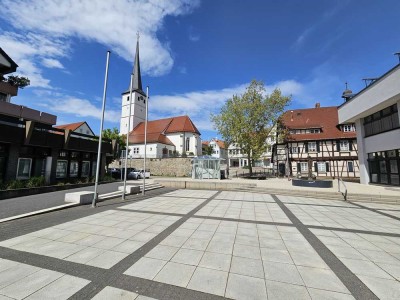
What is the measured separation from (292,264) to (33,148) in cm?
1916

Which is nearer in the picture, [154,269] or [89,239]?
[154,269]

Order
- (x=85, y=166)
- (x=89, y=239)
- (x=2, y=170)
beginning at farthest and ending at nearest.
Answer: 1. (x=85, y=166)
2. (x=2, y=170)
3. (x=89, y=239)

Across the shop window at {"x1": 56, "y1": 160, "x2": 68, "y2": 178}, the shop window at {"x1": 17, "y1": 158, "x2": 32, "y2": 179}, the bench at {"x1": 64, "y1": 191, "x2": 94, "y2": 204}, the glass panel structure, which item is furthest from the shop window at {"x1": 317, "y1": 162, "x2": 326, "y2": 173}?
the shop window at {"x1": 17, "y1": 158, "x2": 32, "y2": 179}

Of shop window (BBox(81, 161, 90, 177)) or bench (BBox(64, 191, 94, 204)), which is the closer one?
bench (BBox(64, 191, 94, 204))

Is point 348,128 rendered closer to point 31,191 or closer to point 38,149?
point 31,191

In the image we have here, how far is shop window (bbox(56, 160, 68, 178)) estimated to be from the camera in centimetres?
1734

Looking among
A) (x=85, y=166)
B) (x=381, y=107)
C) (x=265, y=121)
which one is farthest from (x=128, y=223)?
(x=265, y=121)

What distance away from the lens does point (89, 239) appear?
18.1 ft

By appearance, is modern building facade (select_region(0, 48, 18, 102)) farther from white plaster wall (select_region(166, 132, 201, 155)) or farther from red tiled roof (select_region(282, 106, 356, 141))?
red tiled roof (select_region(282, 106, 356, 141))

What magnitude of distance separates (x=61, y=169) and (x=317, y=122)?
3596 centimetres

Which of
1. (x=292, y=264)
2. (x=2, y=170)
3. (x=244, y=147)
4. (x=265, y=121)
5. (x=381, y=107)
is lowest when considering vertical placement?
(x=292, y=264)

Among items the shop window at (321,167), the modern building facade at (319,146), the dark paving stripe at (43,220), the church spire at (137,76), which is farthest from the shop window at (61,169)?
the church spire at (137,76)

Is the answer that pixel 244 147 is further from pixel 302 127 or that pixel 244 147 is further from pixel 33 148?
pixel 33 148

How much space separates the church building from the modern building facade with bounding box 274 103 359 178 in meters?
24.5
